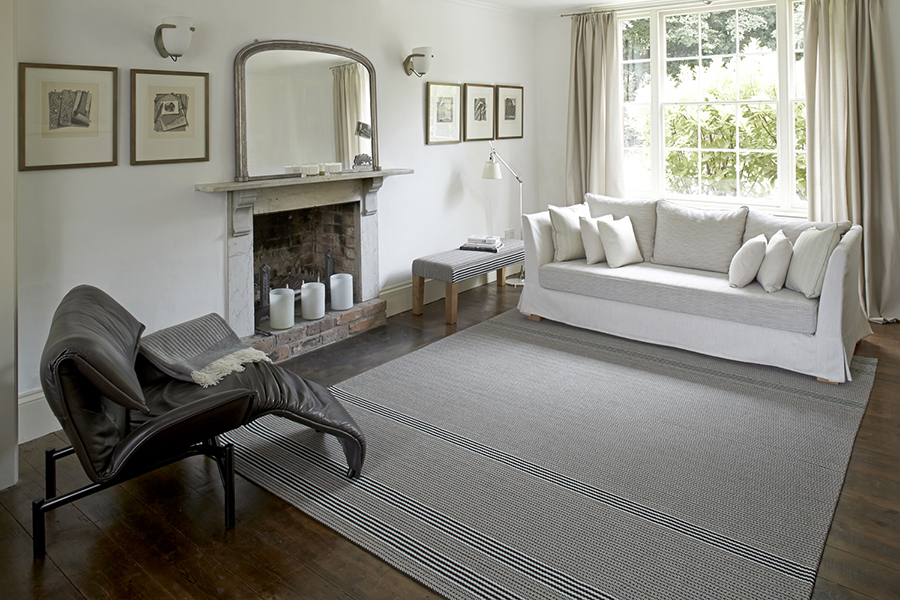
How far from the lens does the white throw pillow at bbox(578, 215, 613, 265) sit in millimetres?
4746

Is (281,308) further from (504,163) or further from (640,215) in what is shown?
(504,163)

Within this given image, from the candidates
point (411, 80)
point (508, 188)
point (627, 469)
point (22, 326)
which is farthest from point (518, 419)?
point (508, 188)

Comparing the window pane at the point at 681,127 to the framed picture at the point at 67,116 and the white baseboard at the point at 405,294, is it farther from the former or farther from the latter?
the framed picture at the point at 67,116

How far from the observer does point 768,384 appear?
12.1 feet

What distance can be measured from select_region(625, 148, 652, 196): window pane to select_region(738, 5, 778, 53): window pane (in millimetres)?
1144

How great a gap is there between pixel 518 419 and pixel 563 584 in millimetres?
1237

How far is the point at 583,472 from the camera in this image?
2785 mm

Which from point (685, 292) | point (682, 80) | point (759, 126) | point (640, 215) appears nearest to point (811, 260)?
point (685, 292)

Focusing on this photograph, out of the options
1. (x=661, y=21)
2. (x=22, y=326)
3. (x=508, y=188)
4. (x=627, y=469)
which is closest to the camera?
(x=627, y=469)

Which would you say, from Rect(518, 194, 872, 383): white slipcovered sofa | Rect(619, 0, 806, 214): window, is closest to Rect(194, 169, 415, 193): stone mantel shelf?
Rect(518, 194, 872, 383): white slipcovered sofa

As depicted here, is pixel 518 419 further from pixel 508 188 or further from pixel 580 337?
pixel 508 188

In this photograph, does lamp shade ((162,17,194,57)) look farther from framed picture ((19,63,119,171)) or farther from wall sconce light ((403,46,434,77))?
wall sconce light ((403,46,434,77))

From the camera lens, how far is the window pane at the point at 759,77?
17.2 feet

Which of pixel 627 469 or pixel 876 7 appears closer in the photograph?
pixel 627 469
